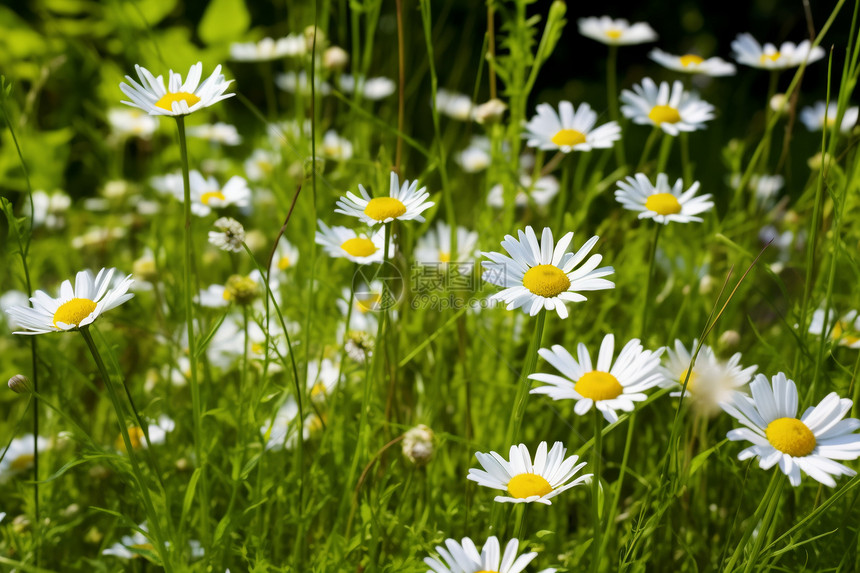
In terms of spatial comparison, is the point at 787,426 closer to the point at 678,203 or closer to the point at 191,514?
the point at 678,203

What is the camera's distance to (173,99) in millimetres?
761

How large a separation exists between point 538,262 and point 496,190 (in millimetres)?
680

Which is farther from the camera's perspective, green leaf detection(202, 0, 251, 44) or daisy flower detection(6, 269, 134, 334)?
green leaf detection(202, 0, 251, 44)

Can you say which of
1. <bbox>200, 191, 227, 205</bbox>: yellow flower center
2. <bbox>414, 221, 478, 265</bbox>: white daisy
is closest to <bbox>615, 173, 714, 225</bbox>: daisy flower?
<bbox>414, 221, 478, 265</bbox>: white daisy

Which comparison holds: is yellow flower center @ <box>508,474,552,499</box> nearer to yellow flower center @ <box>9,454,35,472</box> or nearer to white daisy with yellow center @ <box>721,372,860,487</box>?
white daisy with yellow center @ <box>721,372,860,487</box>

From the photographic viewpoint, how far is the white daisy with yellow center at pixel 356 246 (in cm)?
96

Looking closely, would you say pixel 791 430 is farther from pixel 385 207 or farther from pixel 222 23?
pixel 222 23

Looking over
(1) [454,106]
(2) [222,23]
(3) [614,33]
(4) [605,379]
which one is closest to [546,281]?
(4) [605,379]

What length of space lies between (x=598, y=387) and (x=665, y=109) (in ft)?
2.13

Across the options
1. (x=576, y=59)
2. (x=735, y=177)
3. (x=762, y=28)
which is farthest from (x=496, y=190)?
(x=762, y=28)

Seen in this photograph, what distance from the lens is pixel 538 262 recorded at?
2.66 feet

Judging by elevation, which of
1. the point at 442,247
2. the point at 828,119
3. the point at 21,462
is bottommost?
the point at 21,462

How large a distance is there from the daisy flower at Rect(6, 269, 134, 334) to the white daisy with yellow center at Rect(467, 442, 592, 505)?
1.18 feet

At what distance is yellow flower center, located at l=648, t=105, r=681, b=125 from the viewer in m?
1.19
